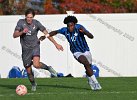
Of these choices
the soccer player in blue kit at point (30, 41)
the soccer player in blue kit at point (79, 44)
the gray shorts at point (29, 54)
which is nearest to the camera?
the soccer player in blue kit at point (79, 44)

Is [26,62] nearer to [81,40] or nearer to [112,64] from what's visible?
[81,40]

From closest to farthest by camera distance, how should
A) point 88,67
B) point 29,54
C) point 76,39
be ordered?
point 88,67 → point 76,39 → point 29,54

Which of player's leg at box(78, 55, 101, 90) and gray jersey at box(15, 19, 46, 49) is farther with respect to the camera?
gray jersey at box(15, 19, 46, 49)

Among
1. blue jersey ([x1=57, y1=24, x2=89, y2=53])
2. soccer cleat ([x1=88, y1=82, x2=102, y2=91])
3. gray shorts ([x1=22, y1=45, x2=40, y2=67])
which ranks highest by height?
blue jersey ([x1=57, y1=24, x2=89, y2=53])

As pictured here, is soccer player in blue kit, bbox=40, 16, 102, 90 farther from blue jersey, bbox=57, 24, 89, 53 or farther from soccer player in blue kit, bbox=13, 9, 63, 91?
soccer player in blue kit, bbox=13, 9, 63, 91

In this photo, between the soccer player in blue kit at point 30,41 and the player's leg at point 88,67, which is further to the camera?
the soccer player in blue kit at point 30,41

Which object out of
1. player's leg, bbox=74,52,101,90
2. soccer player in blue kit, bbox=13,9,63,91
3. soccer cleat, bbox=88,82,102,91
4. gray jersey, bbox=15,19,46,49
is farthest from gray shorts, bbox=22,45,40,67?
soccer cleat, bbox=88,82,102,91

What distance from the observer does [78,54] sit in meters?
15.1

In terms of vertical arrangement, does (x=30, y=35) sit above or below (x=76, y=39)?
above

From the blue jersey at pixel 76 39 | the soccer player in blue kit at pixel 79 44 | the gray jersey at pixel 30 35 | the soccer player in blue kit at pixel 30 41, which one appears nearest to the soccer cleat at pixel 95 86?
the soccer player in blue kit at pixel 79 44

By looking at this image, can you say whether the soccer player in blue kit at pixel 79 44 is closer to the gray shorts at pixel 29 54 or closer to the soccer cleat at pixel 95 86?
the soccer cleat at pixel 95 86

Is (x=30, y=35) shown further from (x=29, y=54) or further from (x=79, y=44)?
(x=79, y=44)

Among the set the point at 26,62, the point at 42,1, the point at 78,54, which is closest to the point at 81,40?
the point at 78,54

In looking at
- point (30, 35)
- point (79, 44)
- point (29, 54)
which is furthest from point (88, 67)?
point (30, 35)
